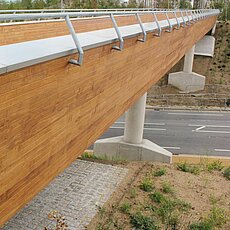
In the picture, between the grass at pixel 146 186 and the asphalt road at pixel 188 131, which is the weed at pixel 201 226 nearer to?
the grass at pixel 146 186

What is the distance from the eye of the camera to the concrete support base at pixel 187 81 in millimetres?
35812

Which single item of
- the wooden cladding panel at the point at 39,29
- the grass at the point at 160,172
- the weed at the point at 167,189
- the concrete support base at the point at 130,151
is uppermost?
the wooden cladding panel at the point at 39,29

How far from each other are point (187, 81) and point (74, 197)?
2673 centimetres

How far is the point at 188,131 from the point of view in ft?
78.5

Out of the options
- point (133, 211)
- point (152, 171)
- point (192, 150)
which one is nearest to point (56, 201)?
point (133, 211)

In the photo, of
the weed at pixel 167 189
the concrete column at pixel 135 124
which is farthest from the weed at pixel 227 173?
the concrete column at pixel 135 124

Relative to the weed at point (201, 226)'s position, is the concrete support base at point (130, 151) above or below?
below

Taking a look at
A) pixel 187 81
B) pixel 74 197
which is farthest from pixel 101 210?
pixel 187 81

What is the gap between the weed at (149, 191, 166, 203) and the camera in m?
11.8

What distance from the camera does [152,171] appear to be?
1480 cm

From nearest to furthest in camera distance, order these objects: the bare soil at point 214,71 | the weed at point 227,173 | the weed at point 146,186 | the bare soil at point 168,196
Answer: the bare soil at point 168,196, the weed at point 146,186, the weed at point 227,173, the bare soil at point 214,71

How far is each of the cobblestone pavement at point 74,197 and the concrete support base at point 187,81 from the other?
23155 mm

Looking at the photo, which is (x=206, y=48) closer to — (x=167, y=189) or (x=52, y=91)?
(x=167, y=189)

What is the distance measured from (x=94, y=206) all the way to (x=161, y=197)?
236 centimetres
